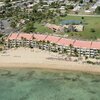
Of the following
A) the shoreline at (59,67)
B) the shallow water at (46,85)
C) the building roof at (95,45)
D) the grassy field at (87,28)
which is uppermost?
the building roof at (95,45)

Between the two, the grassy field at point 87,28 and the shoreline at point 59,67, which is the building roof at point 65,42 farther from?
the shoreline at point 59,67

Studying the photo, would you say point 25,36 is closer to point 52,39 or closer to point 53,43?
point 52,39

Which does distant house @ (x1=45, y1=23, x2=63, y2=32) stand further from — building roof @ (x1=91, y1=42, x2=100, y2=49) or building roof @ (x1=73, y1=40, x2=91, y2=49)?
building roof @ (x1=91, y1=42, x2=100, y2=49)

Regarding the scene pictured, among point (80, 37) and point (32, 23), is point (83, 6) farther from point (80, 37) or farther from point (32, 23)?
point (80, 37)

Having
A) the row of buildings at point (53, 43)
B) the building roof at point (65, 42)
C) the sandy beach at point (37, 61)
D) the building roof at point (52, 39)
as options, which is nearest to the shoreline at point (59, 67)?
the sandy beach at point (37, 61)

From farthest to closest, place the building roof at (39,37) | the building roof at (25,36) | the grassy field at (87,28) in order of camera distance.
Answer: the grassy field at (87,28) → the building roof at (25,36) → the building roof at (39,37)
